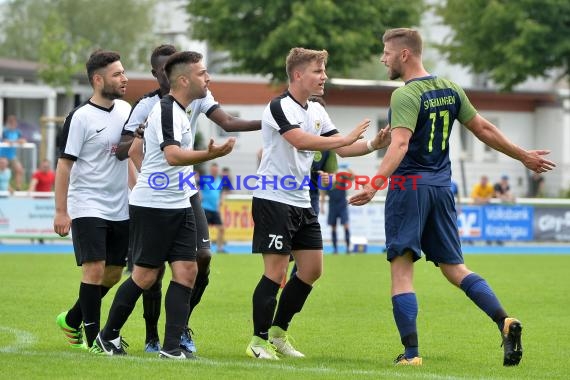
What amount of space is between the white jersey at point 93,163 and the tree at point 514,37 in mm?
30051

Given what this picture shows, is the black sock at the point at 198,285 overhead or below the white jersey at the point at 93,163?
below

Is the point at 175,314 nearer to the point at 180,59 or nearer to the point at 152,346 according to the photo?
the point at 152,346

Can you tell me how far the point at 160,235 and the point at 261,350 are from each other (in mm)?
1203

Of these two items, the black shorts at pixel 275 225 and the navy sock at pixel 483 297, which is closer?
the navy sock at pixel 483 297

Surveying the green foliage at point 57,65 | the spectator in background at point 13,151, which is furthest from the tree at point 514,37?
the spectator in background at point 13,151

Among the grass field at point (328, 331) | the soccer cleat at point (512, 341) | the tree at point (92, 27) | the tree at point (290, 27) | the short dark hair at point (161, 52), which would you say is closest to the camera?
the grass field at point (328, 331)

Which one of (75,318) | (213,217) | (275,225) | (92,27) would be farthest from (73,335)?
(92,27)

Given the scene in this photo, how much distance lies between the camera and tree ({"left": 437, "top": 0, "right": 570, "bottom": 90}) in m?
37.9

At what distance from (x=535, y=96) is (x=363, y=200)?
1606 inches

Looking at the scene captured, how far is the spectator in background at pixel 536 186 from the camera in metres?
40.5

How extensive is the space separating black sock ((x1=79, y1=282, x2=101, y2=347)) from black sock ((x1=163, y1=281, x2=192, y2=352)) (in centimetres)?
83

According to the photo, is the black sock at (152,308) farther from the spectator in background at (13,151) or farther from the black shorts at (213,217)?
the spectator in background at (13,151)

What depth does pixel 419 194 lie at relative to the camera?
849 centimetres

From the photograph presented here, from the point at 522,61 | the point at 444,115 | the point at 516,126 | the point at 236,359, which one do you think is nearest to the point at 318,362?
the point at 236,359
